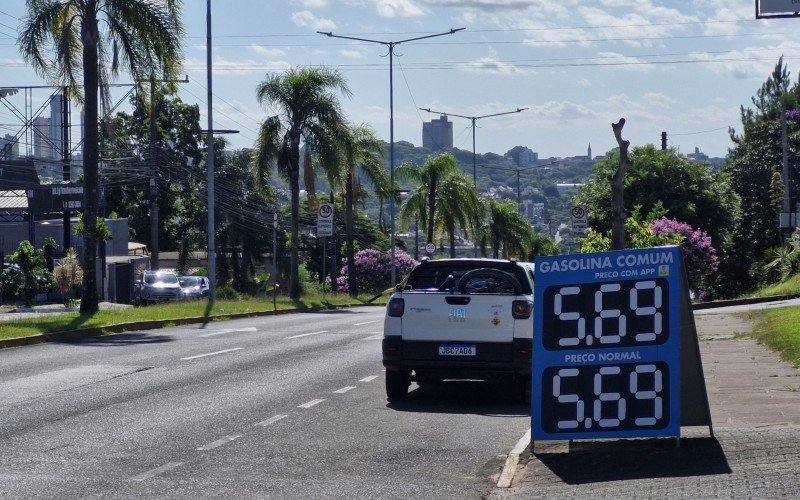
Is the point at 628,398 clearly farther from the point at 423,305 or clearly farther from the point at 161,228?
the point at 161,228

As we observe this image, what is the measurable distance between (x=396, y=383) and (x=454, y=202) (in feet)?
166

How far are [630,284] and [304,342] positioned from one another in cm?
1263

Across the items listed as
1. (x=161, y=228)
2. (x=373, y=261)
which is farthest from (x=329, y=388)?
(x=161, y=228)

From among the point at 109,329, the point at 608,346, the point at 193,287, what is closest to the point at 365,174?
the point at 193,287

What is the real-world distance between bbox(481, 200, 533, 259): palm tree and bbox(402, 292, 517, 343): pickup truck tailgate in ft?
220

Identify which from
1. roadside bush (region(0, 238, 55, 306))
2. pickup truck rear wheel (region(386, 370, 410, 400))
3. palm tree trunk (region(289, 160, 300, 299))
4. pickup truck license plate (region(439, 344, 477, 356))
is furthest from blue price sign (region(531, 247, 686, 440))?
roadside bush (region(0, 238, 55, 306))

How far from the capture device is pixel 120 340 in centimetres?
2077

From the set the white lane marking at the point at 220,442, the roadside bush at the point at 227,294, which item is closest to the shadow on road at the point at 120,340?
the white lane marking at the point at 220,442

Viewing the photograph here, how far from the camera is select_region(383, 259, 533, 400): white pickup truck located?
40.0ft

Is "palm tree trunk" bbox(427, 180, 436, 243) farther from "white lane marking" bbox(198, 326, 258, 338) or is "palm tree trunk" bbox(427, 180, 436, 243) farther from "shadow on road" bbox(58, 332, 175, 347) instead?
"shadow on road" bbox(58, 332, 175, 347)

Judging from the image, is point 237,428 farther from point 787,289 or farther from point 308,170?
point 308,170

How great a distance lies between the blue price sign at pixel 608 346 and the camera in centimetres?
838

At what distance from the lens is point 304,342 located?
20.6 metres

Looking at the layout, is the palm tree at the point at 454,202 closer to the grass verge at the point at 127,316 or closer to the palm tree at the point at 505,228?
the palm tree at the point at 505,228
